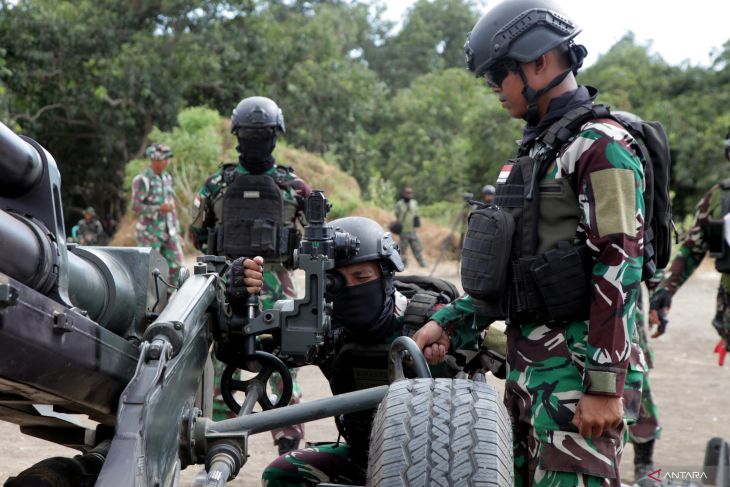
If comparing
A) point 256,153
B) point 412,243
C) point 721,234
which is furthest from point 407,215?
point 721,234

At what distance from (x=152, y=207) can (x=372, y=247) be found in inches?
341

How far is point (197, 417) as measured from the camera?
10.1ft

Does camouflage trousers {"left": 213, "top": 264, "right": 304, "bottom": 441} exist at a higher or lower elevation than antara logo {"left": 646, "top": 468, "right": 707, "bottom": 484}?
higher

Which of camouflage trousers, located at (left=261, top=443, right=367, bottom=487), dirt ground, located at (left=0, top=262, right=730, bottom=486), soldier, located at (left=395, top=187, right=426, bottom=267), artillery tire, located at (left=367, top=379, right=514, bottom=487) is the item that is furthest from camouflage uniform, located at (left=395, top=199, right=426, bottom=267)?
artillery tire, located at (left=367, top=379, right=514, bottom=487)

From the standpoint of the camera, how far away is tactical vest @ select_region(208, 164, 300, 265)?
245 inches

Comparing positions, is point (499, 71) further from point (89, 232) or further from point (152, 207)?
point (89, 232)

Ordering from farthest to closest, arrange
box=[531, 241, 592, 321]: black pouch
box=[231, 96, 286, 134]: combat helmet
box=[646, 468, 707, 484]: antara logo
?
box=[231, 96, 286, 134]: combat helmet, box=[646, 468, 707, 484]: antara logo, box=[531, 241, 592, 321]: black pouch

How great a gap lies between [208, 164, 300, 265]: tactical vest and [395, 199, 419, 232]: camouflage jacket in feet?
53.7

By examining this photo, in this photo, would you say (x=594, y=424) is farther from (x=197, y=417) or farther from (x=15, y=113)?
(x=15, y=113)

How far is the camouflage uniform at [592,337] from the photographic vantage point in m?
3.01

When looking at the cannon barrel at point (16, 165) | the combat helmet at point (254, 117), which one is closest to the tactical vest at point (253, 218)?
the combat helmet at point (254, 117)

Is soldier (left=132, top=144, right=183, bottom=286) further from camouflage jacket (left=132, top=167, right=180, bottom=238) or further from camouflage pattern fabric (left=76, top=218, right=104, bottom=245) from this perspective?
camouflage pattern fabric (left=76, top=218, right=104, bottom=245)

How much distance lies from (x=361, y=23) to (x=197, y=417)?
4943 cm

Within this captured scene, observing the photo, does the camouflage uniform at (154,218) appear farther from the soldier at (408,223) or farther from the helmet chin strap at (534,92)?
the soldier at (408,223)
